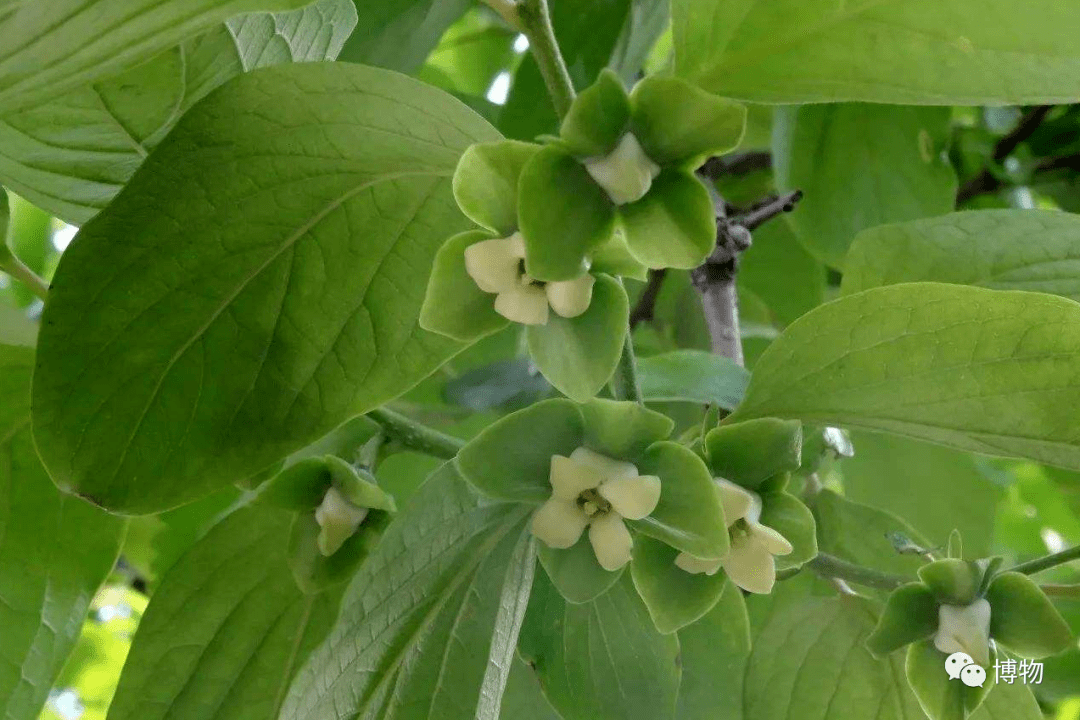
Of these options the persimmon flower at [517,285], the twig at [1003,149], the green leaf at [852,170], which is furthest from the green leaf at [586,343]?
the twig at [1003,149]

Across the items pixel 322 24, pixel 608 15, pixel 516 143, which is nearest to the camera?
pixel 516 143

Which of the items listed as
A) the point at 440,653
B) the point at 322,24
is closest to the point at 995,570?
the point at 440,653

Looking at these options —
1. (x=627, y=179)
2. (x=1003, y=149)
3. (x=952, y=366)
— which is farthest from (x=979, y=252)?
(x=1003, y=149)

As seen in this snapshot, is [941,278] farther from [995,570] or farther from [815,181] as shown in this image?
[815,181]

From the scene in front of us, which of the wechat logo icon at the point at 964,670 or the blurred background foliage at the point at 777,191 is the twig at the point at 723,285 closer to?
the blurred background foliage at the point at 777,191

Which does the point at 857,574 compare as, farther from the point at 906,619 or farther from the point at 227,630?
the point at 227,630

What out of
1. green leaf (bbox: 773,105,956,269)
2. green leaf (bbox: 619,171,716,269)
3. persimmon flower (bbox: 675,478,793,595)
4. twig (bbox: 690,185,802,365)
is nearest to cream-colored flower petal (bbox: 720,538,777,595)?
persimmon flower (bbox: 675,478,793,595)
